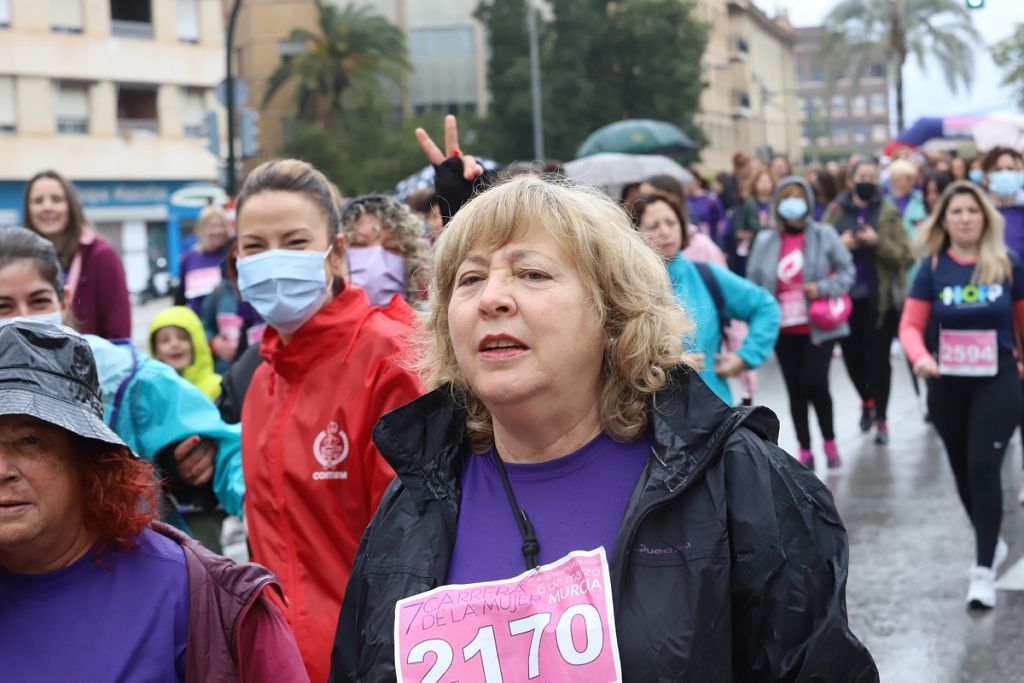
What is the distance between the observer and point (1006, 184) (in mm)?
11227

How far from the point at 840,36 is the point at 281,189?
192 feet

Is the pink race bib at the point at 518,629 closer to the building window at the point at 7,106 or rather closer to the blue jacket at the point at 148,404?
the blue jacket at the point at 148,404

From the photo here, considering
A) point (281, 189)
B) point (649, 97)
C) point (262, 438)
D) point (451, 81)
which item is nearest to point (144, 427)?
point (262, 438)

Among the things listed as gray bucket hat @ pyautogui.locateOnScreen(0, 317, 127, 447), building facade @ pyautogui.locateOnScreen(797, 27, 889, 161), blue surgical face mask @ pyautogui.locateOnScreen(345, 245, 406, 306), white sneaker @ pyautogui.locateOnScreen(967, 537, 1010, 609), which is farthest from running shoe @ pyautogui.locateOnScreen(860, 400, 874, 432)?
building facade @ pyautogui.locateOnScreen(797, 27, 889, 161)

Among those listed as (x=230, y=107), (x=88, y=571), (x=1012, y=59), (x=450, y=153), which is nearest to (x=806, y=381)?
(x=450, y=153)

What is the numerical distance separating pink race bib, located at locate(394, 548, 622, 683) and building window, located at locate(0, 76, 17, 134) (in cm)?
4938

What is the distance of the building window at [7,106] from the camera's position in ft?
159

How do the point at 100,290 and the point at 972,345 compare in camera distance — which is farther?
the point at 972,345

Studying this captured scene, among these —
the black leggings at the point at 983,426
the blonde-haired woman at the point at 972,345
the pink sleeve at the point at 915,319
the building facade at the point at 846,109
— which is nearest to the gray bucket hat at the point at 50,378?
the blonde-haired woman at the point at 972,345

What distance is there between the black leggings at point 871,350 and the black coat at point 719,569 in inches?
363

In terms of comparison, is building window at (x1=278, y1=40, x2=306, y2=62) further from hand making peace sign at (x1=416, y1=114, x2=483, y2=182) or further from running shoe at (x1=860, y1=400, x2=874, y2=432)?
hand making peace sign at (x1=416, y1=114, x2=483, y2=182)

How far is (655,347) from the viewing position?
279cm

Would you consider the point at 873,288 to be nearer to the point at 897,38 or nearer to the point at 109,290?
the point at 109,290

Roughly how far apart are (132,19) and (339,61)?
32.6 feet
